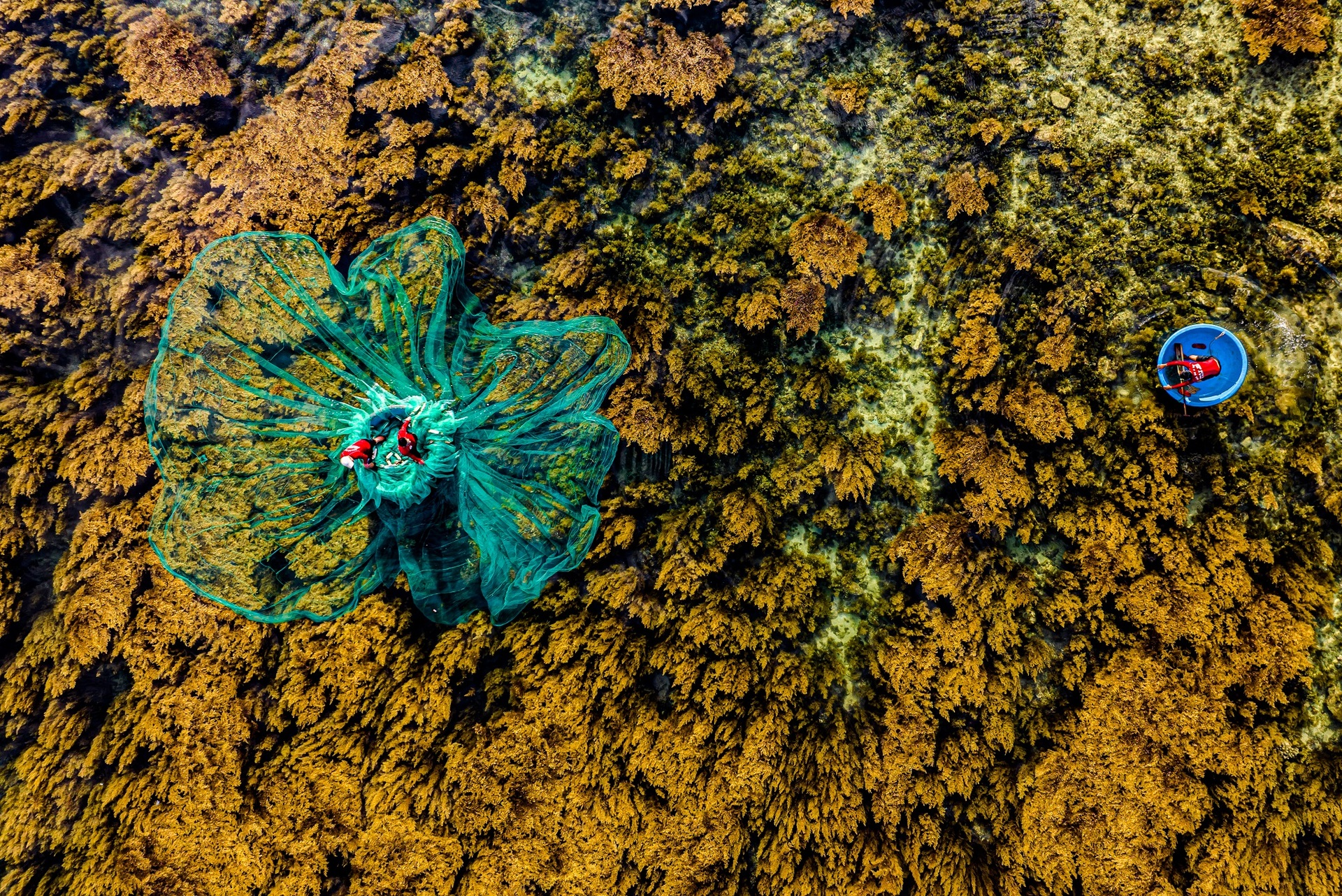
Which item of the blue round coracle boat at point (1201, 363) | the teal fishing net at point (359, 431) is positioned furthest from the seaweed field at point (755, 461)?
the teal fishing net at point (359, 431)

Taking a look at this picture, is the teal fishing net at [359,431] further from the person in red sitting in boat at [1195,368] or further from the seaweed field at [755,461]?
the person in red sitting in boat at [1195,368]

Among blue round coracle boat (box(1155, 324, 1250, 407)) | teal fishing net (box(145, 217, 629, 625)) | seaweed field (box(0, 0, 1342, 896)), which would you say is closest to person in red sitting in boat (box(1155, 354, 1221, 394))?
blue round coracle boat (box(1155, 324, 1250, 407))

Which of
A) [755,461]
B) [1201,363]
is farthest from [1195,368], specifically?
[755,461]

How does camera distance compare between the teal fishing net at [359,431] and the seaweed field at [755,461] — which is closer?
the teal fishing net at [359,431]

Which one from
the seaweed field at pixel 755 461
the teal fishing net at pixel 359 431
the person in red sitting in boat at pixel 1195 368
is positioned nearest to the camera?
the teal fishing net at pixel 359 431

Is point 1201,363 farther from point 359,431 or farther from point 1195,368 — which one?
point 359,431

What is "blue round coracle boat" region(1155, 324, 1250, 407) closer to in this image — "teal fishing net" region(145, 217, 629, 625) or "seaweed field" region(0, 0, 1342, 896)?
"seaweed field" region(0, 0, 1342, 896)

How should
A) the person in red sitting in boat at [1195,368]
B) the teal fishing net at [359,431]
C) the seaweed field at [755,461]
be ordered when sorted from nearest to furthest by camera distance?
the teal fishing net at [359,431]
the person in red sitting in boat at [1195,368]
the seaweed field at [755,461]

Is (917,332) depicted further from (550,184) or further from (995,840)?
(995,840)

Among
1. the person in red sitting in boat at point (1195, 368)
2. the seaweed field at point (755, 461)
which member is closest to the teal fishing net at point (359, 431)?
the seaweed field at point (755, 461)
